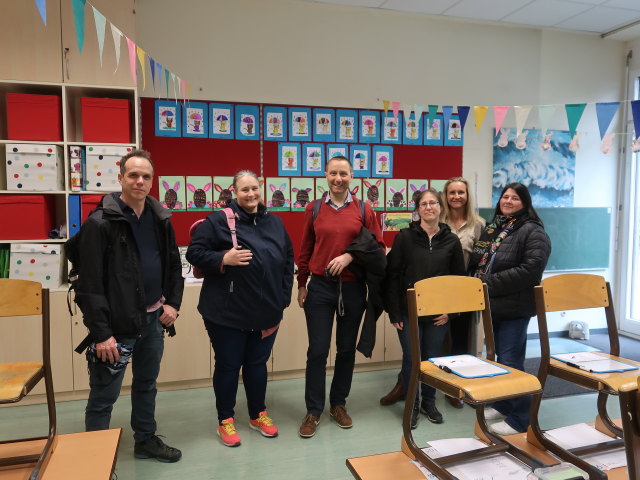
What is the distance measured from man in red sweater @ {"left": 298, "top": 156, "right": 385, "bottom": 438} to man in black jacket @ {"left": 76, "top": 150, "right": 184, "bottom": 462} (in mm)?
759

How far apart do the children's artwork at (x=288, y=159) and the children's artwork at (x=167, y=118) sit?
818 mm

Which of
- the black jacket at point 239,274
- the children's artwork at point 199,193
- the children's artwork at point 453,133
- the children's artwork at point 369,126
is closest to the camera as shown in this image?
the black jacket at point 239,274

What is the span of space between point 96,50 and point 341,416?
9.23 feet

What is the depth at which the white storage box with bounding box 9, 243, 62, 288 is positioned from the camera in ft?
9.81

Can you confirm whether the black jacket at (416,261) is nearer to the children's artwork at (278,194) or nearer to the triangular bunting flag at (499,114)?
the children's artwork at (278,194)

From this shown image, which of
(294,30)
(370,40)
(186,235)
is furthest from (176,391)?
(370,40)

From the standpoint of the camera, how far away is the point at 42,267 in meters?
3.03

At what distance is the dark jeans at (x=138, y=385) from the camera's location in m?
2.07

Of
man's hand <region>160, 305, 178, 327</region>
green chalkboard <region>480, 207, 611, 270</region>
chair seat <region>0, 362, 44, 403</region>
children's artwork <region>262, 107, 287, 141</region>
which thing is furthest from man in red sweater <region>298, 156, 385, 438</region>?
green chalkboard <region>480, 207, 611, 270</region>

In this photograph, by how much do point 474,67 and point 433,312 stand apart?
306 cm

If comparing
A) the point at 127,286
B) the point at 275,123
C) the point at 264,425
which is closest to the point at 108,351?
the point at 127,286

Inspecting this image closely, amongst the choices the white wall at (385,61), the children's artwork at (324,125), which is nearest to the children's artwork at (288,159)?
the children's artwork at (324,125)

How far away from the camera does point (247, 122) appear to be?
12.1 ft

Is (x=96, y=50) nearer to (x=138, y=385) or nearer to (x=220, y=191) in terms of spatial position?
(x=220, y=191)
